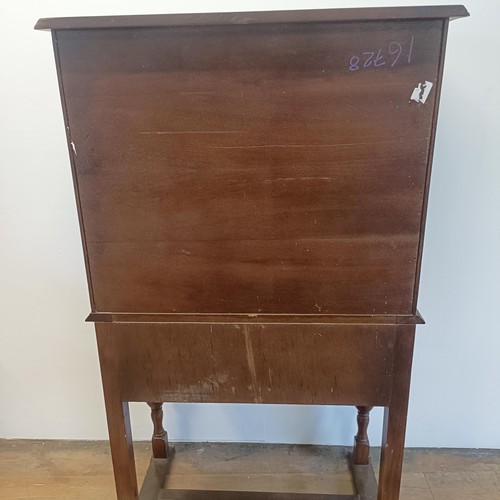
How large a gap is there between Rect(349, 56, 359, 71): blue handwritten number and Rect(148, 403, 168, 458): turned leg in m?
1.10

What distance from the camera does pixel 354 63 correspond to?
0.77m

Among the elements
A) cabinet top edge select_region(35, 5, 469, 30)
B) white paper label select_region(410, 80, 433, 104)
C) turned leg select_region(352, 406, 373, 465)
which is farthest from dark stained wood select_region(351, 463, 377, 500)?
cabinet top edge select_region(35, 5, 469, 30)

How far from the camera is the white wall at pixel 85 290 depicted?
1.22 m

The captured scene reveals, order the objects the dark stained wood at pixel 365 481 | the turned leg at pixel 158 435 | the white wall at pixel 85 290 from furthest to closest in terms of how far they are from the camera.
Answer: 1. the turned leg at pixel 158 435
2. the dark stained wood at pixel 365 481
3. the white wall at pixel 85 290

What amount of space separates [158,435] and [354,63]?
122 cm

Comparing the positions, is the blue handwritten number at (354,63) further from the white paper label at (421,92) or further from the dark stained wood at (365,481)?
the dark stained wood at (365,481)

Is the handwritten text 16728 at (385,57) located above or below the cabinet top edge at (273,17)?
below

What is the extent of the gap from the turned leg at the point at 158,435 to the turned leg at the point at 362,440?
1.92 ft

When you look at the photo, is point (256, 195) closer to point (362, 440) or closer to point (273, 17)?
point (273, 17)

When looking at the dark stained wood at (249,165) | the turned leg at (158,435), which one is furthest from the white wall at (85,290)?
the dark stained wood at (249,165)

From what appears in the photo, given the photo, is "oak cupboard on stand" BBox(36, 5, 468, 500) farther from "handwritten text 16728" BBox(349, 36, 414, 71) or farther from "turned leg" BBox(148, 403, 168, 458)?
"turned leg" BBox(148, 403, 168, 458)

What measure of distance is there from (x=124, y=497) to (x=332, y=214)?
31.2 inches

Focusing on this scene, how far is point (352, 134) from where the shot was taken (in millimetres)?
808

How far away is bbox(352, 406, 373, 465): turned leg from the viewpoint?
4.58 feet
